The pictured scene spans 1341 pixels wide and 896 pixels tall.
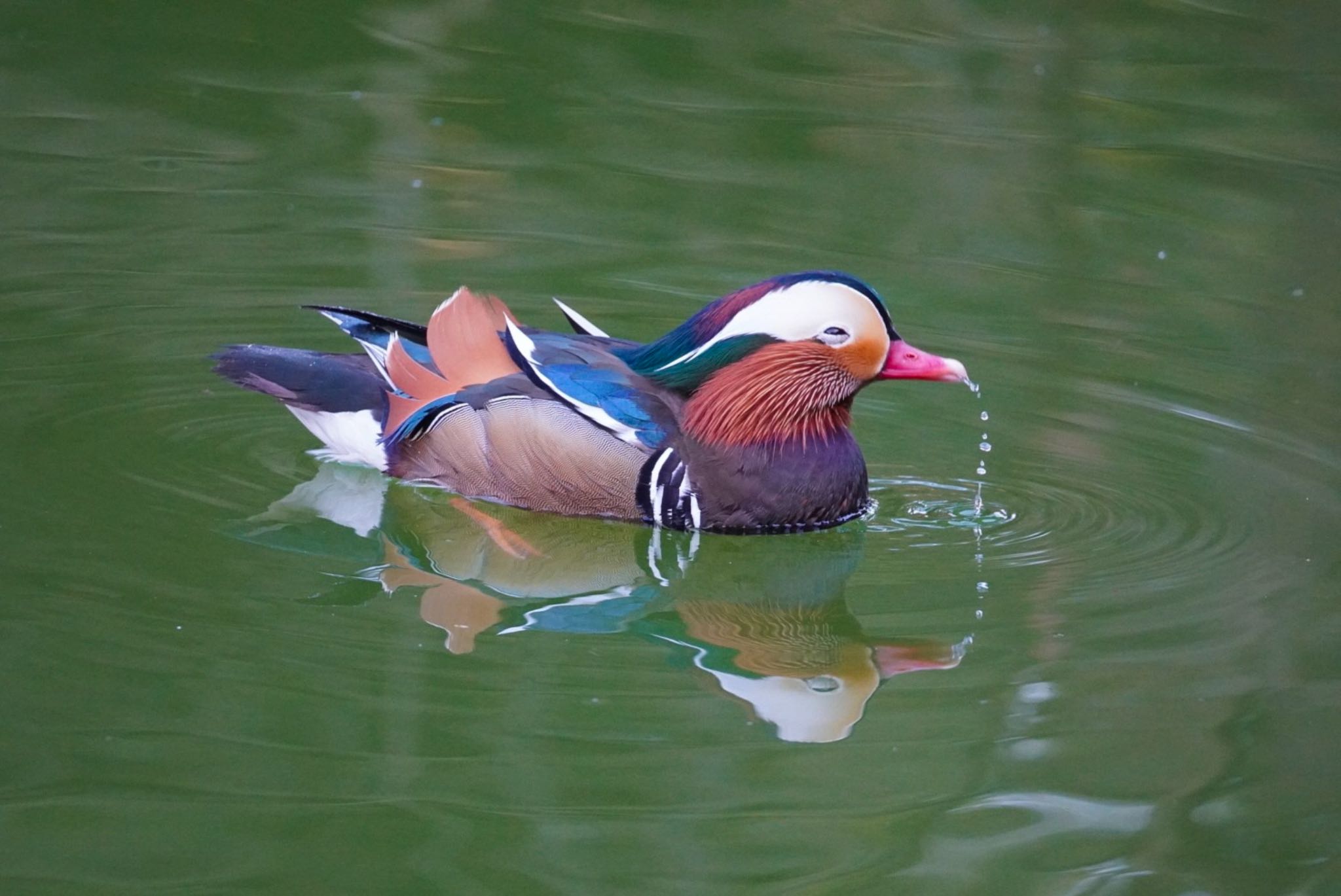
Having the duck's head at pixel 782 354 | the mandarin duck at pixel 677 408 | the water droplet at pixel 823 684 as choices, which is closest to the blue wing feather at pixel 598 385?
the mandarin duck at pixel 677 408

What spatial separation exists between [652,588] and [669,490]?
447 mm

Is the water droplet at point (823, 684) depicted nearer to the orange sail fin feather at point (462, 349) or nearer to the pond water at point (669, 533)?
the pond water at point (669, 533)

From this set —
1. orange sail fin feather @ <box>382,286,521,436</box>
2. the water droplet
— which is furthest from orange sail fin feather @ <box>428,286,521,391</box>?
the water droplet

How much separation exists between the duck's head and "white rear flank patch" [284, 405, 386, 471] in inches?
40.1

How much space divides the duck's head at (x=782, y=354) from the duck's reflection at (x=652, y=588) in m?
0.47

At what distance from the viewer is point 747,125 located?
10.5 metres

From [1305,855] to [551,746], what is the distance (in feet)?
6.25

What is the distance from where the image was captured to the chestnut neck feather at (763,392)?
6.23 m

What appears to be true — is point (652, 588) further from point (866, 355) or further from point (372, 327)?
point (372, 327)

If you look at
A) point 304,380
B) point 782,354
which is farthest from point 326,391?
point 782,354

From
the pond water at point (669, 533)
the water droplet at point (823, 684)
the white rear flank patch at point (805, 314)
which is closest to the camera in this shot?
the pond water at point (669, 533)

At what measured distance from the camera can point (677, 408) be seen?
629cm

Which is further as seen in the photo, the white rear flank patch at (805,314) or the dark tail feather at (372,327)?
the dark tail feather at (372,327)

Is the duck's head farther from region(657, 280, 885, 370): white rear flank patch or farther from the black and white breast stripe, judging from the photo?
the black and white breast stripe
